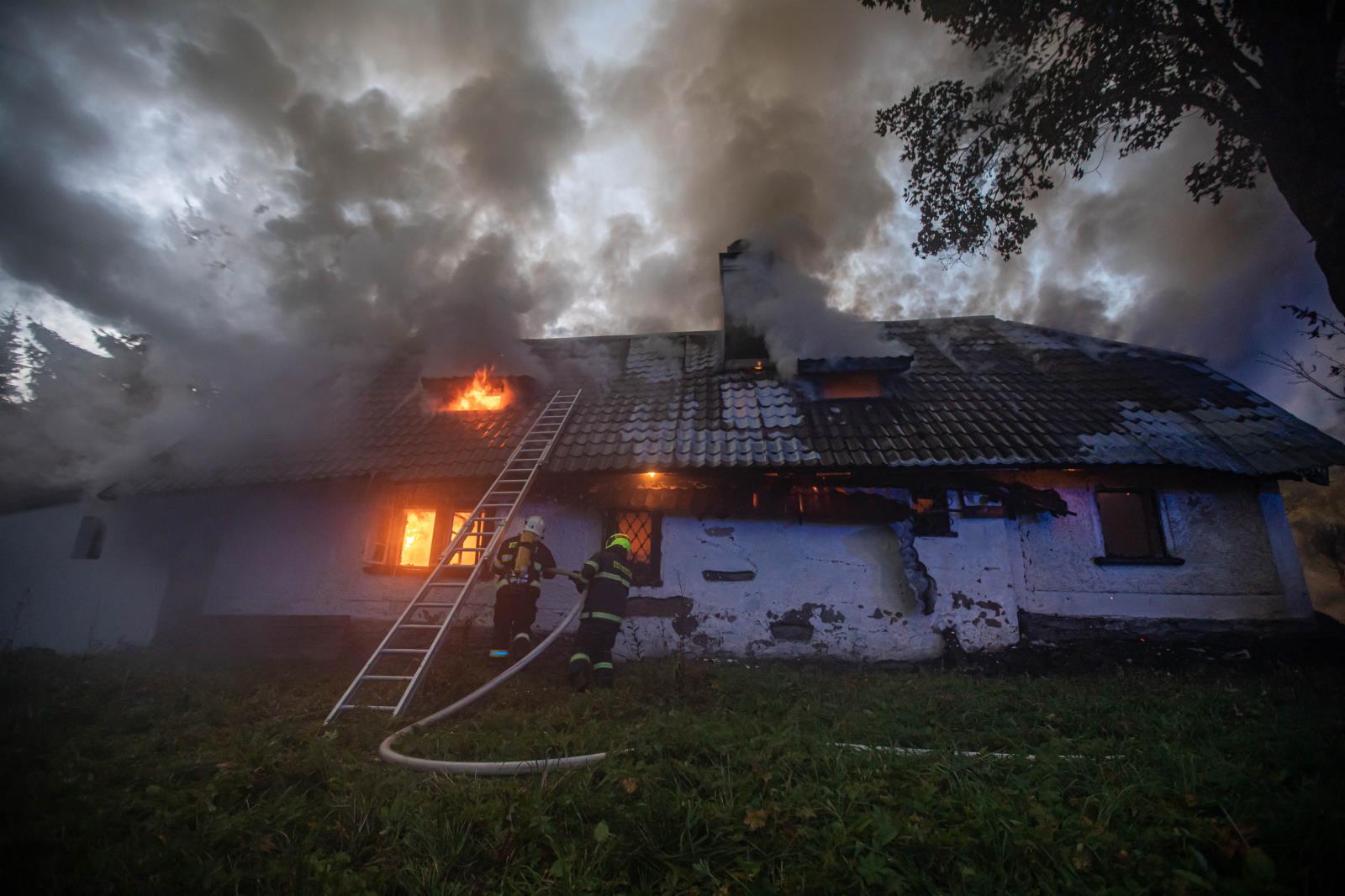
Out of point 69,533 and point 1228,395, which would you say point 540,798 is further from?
point 69,533

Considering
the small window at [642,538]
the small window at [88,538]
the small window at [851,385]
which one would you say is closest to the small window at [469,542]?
the small window at [642,538]

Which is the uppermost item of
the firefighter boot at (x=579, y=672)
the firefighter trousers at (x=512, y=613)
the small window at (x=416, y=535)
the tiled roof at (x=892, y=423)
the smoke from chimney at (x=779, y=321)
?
the smoke from chimney at (x=779, y=321)

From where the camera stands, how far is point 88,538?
9.34 meters

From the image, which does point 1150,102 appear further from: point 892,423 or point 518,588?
point 518,588

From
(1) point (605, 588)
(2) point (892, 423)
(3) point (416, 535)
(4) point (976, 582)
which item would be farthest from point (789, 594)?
(3) point (416, 535)

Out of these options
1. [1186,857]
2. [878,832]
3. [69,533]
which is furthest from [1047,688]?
[69,533]

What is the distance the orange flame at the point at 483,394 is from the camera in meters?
9.39

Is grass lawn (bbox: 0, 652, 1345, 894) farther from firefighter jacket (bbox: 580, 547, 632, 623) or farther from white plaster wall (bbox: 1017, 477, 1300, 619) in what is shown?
white plaster wall (bbox: 1017, 477, 1300, 619)

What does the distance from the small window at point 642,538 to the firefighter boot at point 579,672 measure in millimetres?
1766

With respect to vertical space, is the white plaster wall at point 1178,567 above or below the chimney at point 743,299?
below

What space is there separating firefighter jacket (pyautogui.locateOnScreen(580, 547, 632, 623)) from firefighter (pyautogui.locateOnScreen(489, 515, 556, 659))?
576 mm

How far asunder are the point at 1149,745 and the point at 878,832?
2.65m

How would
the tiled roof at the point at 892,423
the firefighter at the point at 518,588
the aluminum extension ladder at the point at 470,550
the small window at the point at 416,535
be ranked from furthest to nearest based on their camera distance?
1. the small window at the point at 416,535
2. the tiled roof at the point at 892,423
3. the aluminum extension ladder at the point at 470,550
4. the firefighter at the point at 518,588

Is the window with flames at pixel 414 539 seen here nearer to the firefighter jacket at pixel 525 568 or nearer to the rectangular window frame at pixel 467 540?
the rectangular window frame at pixel 467 540
